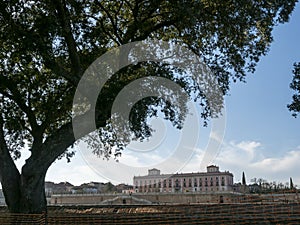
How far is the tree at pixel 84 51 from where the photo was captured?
10.4 metres

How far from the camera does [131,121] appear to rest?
11836mm

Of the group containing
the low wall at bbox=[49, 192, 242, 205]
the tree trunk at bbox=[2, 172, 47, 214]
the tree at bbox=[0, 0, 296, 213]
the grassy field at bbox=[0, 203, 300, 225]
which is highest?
the tree at bbox=[0, 0, 296, 213]

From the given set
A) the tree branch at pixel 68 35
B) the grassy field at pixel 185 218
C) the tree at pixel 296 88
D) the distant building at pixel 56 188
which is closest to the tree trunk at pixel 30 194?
the grassy field at pixel 185 218

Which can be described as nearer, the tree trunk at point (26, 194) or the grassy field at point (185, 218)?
the grassy field at point (185, 218)

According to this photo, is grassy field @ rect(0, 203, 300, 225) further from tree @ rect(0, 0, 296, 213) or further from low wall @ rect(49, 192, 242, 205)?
low wall @ rect(49, 192, 242, 205)

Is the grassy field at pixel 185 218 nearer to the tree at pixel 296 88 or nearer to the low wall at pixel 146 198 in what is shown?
the tree at pixel 296 88

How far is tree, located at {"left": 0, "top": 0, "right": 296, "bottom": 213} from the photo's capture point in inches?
411

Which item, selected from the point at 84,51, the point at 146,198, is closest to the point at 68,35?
the point at 84,51

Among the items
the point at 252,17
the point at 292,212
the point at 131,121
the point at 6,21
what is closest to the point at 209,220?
the point at 292,212

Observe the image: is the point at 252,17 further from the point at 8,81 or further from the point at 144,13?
the point at 8,81


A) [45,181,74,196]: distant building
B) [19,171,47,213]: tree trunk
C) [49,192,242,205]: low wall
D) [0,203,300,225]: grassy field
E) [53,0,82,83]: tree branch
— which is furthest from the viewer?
[45,181,74,196]: distant building

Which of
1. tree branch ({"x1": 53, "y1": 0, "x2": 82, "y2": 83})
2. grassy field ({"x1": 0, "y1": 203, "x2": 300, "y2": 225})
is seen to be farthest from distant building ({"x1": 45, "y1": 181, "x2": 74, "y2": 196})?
tree branch ({"x1": 53, "y1": 0, "x2": 82, "y2": 83})

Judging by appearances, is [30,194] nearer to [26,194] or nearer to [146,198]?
[26,194]

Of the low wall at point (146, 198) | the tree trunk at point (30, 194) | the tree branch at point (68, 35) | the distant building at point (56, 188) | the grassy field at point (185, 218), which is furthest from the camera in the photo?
the distant building at point (56, 188)
